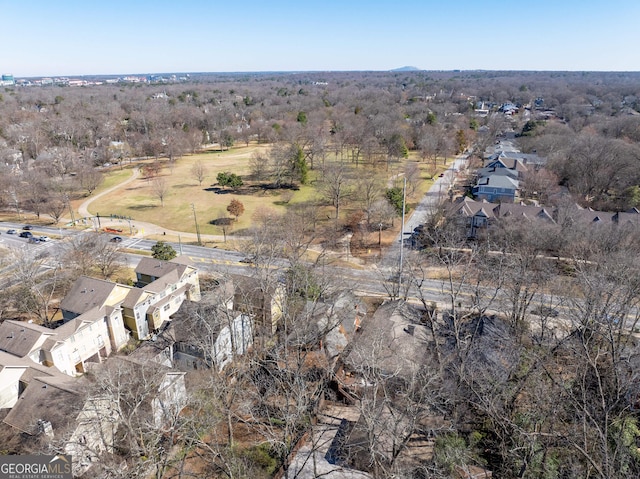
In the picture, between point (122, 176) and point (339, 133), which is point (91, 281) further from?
point (339, 133)

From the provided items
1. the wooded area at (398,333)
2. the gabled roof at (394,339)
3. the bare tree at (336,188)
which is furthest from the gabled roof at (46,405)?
the bare tree at (336,188)

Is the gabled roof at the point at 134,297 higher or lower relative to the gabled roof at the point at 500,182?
lower

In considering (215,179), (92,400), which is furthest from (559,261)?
(215,179)

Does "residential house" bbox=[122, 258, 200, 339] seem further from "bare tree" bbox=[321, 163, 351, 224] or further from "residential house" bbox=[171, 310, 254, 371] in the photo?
"bare tree" bbox=[321, 163, 351, 224]

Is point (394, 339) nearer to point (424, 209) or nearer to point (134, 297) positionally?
point (134, 297)

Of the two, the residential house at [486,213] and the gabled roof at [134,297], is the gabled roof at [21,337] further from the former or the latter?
the residential house at [486,213]
